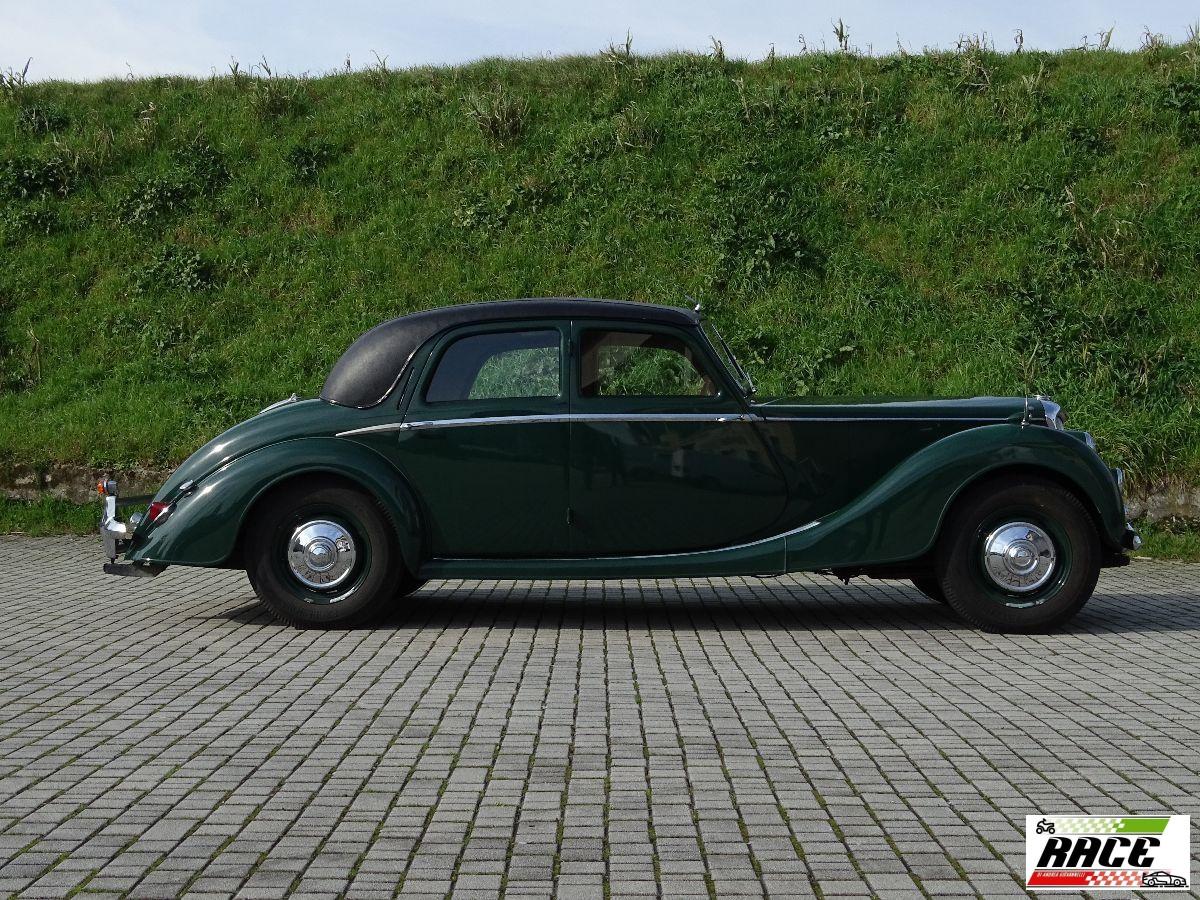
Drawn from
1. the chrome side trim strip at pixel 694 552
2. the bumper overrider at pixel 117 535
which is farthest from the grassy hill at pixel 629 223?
the chrome side trim strip at pixel 694 552

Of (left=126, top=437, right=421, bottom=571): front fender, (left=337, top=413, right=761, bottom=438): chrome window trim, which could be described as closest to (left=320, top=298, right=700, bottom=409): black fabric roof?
(left=337, top=413, right=761, bottom=438): chrome window trim

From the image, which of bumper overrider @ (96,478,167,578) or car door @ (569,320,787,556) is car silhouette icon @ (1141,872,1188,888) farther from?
bumper overrider @ (96,478,167,578)

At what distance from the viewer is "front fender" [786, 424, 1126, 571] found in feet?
28.0

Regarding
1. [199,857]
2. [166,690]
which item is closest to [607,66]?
[166,690]

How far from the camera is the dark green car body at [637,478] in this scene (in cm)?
858

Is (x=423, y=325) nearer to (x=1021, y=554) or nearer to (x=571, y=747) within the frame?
(x=1021, y=554)

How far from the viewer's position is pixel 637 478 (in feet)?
28.3

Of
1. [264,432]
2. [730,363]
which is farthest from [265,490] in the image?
[730,363]

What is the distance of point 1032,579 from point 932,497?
30.2 inches

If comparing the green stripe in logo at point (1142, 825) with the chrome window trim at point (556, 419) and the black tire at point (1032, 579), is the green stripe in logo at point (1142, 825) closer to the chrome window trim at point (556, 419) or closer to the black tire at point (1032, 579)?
the black tire at point (1032, 579)

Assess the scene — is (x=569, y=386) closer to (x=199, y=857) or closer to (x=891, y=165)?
(x=199, y=857)

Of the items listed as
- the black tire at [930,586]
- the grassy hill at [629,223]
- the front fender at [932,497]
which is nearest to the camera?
the front fender at [932,497]

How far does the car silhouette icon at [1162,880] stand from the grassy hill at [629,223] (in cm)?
995

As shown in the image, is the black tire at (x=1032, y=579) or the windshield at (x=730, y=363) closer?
the black tire at (x=1032, y=579)
